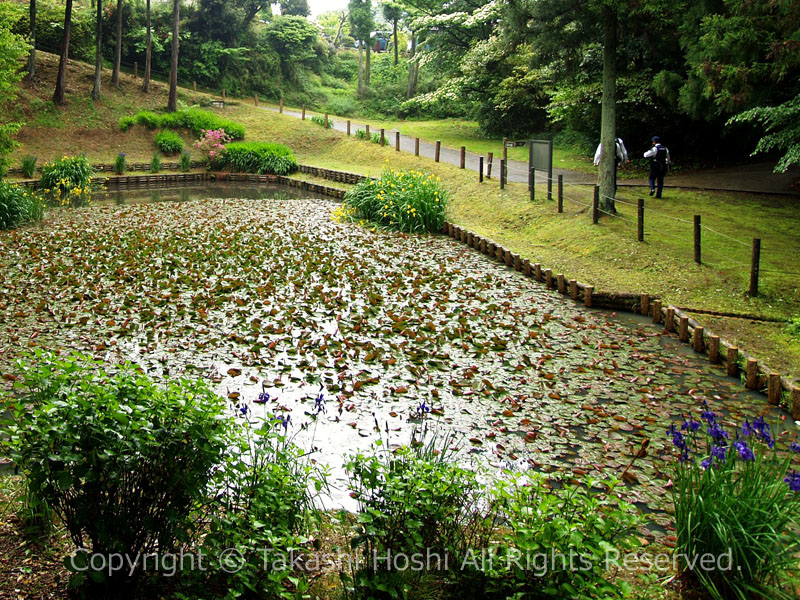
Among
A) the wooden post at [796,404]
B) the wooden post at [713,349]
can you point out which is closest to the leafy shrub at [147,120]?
the wooden post at [713,349]

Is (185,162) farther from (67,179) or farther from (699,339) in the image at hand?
(699,339)

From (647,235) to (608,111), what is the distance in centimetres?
332

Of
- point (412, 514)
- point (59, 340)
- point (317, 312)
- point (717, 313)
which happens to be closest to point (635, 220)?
point (717, 313)

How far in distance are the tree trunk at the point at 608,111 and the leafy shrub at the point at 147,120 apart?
80.5 feet

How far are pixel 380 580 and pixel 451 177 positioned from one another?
20664 millimetres

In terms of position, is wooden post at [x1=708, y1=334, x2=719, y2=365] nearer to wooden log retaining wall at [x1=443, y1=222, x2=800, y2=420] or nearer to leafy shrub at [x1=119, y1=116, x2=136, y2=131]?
wooden log retaining wall at [x1=443, y1=222, x2=800, y2=420]

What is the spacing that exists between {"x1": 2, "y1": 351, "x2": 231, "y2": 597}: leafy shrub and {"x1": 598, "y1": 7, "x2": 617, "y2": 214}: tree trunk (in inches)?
552

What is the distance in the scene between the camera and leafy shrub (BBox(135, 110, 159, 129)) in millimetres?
33625

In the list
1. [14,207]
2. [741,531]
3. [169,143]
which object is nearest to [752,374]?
[741,531]

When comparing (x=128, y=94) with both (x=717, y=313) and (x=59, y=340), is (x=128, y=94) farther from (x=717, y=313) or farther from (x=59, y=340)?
(x=717, y=313)

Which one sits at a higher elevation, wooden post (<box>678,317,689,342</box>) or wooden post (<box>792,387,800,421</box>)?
wooden post (<box>678,317,689,342</box>)

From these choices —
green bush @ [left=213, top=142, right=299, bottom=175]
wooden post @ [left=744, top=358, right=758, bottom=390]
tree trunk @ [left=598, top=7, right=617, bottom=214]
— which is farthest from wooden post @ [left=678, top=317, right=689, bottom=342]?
green bush @ [left=213, top=142, right=299, bottom=175]

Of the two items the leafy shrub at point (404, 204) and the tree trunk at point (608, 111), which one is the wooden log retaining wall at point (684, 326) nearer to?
the leafy shrub at point (404, 204)

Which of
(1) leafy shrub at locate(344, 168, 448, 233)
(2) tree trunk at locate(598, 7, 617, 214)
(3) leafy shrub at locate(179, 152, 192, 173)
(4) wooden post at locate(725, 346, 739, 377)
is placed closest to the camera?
(4) wooden post at locate(725, 346, 739, 377)
